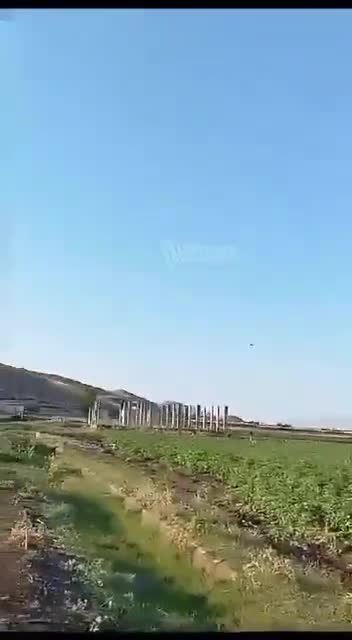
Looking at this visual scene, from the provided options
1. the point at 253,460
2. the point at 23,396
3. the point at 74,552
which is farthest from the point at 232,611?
the point at 253,460

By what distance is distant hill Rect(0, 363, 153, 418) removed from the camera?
6.00 meters

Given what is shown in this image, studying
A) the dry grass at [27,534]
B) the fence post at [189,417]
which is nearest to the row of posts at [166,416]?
the fence post at [189,417]

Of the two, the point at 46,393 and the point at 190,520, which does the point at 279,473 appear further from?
the point at 190,520

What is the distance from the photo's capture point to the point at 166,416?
24.2 ft

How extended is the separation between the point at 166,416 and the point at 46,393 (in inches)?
42.1

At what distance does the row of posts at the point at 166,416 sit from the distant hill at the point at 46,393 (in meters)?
0.19

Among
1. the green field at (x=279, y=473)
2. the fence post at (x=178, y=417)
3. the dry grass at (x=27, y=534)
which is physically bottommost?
the dry grass at (x=27, y=534)

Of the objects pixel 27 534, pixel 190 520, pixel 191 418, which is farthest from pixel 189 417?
pixel 27 534

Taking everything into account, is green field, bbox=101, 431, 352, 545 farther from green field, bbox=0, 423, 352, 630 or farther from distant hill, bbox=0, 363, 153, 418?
distant hill, bbox=0, 363, 153, 418

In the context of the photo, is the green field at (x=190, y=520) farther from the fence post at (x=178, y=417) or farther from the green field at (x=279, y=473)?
the fence post at (x=178, y=417)

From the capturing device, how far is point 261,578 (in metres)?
3.86

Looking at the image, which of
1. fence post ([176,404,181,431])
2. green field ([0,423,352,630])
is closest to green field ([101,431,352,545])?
green field ([0,423,352,630])

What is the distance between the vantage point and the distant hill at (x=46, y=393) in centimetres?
600

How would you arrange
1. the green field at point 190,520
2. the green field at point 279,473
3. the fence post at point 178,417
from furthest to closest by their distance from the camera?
the fence post at point 178,417, the green field at point 279,473, the green field at point 190,520
